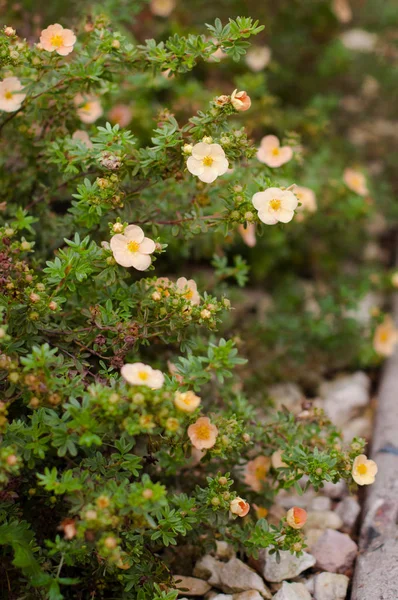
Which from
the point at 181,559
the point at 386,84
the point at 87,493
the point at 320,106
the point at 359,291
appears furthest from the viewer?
the point at 386,84

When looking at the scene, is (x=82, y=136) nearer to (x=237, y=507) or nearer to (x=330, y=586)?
(x=237, y=507)

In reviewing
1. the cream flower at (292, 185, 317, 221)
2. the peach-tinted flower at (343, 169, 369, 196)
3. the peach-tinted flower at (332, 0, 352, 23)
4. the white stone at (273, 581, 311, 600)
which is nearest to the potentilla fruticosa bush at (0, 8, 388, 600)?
the white stone at (273, 581, 311, 600)

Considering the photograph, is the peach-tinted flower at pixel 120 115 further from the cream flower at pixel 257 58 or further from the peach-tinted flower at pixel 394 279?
the peach-tinted flower at pixel 394 279

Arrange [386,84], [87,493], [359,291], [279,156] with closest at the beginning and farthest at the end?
1. [87,493]
2. [279,156]
3. [359,291]
4. [386,84]

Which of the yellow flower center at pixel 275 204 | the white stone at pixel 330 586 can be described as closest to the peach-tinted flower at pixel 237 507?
the white stone at pixel 330 586

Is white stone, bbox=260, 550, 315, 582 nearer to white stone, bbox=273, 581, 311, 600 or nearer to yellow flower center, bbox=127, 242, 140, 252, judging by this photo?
white stone, bbox=273, 581, 311, 600

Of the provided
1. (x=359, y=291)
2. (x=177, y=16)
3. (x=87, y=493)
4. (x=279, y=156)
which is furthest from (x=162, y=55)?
(x=177, y=16)

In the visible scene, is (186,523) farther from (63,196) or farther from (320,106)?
(320,106)
